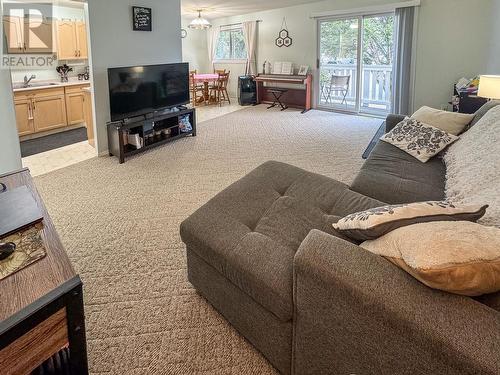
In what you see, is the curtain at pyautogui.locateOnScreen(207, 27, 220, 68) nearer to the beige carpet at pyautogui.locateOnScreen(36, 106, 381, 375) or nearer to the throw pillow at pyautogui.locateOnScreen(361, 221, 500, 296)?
the beige carpet at pyautogui.locateOnScreen(36, 106, 381, 375)

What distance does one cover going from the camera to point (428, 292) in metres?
0.99

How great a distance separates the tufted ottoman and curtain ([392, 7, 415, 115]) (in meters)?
4.95

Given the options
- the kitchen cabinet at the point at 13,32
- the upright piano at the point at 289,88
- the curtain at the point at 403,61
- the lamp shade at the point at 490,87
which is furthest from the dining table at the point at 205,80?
the lamp shade at the point at 490,87

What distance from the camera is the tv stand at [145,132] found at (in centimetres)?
430

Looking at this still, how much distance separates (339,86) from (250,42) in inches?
103

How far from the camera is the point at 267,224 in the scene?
5.73 feet

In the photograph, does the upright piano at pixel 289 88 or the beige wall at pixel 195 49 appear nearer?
the upright piano at pixel 289 88

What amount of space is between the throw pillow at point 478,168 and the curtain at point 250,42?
6796 mm

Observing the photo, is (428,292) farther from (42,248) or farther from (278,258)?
(42,248)

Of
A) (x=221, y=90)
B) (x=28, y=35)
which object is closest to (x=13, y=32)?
(x=28, y=35)

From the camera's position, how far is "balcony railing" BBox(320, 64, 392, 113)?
6.97 meters

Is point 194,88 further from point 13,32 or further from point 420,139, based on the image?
point 420,139

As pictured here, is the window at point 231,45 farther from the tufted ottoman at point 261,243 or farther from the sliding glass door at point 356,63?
the tufted ottoman at point 261,243

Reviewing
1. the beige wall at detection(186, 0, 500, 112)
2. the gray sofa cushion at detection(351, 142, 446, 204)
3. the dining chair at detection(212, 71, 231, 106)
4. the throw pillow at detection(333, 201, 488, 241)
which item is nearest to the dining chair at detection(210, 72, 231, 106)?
the dining chair at detection(212, 71, 231, 106)
